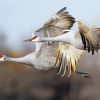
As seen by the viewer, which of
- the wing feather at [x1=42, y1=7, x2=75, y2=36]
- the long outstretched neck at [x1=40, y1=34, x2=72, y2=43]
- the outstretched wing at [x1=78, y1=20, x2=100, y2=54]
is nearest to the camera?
the outstretched wing at [x1=78, y1=20, x2=100, y2=54]

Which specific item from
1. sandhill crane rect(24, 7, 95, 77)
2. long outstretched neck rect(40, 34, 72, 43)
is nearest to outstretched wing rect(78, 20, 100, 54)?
long outstretched neck rect(40, 34, 72, 43)

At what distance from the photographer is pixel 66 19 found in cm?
884

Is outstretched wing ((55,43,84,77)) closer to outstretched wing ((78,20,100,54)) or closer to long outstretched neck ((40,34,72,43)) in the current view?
long outstretched neck ((40,34,72,43))

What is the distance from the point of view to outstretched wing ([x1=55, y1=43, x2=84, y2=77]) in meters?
8.84

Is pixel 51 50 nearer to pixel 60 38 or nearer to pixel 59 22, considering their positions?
pixel 59 22

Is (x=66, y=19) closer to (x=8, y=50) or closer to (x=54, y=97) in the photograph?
(x=8, y=50)

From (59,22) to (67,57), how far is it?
42 centimetres

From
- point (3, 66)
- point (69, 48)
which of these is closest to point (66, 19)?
point (69, 48)

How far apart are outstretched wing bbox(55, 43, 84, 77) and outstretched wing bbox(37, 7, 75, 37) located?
0.78ft

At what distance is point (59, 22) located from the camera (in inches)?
350

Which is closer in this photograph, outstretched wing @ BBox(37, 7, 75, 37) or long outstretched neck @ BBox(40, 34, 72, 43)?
long outstretched neck @ BBox(40, 34, 72, 43)

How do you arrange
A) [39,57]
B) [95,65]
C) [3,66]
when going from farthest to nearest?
[3,66]
[95,65]
[39,57]

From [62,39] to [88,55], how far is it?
6.91ft

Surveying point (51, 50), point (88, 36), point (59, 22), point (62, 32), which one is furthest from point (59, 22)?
point (88, 36)
